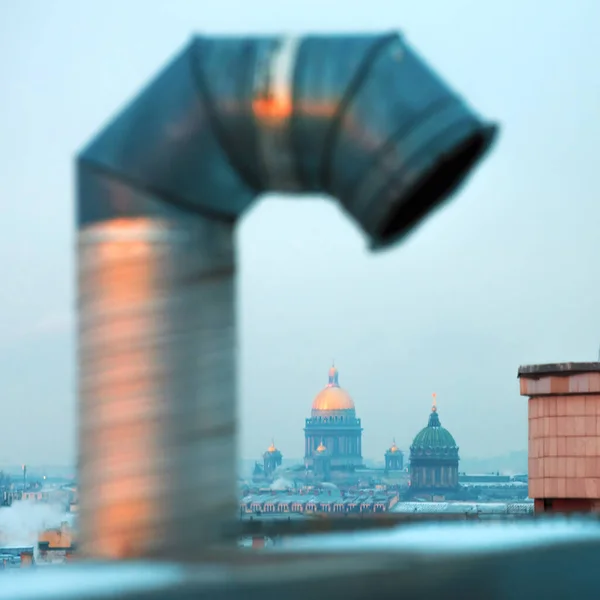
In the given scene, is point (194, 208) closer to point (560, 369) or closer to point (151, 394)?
point (151, 394)

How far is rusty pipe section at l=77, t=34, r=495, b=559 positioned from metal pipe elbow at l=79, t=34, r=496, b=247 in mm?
11

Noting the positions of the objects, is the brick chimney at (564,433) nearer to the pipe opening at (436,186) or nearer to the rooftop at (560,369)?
the rooftop at (560,369)

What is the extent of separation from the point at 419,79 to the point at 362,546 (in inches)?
120

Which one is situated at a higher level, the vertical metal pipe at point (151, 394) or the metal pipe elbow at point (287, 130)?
the metal pipe elbow at point (287, 130)

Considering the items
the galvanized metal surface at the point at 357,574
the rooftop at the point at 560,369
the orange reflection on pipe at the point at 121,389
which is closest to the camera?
the galvanized metal surface at the point at 357,574

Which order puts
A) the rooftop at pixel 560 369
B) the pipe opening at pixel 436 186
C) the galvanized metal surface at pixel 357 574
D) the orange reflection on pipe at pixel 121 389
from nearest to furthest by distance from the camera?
the galvanized metal surface at pixel 357 574 < the orange reflection on pipe at pixel 121 389 < the pipe opening at pixel 436 186 < the rooftop at pixel 560 369

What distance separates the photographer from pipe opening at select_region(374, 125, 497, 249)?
32.9 ft

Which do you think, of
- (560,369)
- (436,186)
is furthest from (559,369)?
(436,186)

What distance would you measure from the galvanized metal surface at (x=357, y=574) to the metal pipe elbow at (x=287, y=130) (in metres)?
2.37

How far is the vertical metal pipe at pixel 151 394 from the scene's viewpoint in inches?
383

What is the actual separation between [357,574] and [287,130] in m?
3.16

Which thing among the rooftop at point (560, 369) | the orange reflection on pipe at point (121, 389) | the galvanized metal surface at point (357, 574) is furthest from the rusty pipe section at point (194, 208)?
the rooftop at point (560, 369)

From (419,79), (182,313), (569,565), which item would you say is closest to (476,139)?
(419,79)

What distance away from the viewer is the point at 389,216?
10.2 meters
